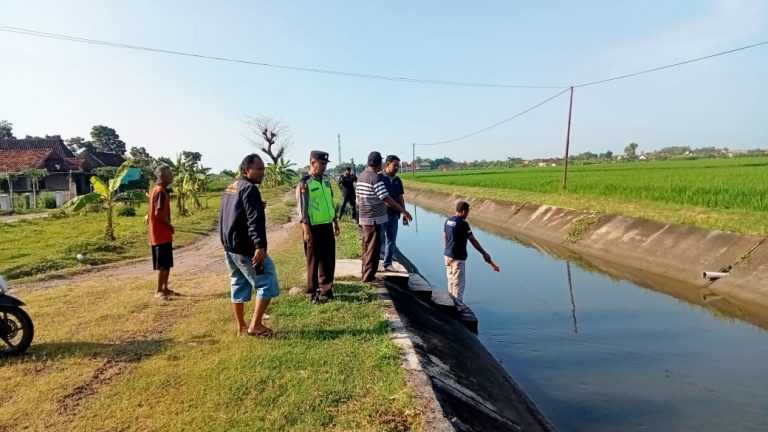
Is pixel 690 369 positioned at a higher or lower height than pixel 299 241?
lower

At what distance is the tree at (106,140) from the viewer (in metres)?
61.6

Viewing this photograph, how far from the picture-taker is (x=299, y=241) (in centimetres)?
1188

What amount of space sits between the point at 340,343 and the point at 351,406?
112 cm

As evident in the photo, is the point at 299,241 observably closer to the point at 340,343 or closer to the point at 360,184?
the point at 360,184

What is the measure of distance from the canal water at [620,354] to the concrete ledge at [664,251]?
872mm

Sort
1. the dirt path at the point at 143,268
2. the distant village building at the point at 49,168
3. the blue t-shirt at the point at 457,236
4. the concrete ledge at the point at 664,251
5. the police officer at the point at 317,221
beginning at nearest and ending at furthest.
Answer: the police officer at the point at 317,221 → the blue t-shirt at the point at 457,236 → the dirt path at the point at 143,268 → the concrete ledge at the point at 664,251 → the distant village building at the point at 49,168

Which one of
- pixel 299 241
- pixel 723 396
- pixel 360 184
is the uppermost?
pixel 360 184

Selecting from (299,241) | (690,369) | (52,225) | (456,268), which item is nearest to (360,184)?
(456,268)

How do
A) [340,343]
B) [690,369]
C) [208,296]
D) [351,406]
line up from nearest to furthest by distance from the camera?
[351,406]
[340,343]
[690,369]
[208,296]

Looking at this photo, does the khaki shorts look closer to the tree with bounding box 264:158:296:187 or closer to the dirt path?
the dirt path

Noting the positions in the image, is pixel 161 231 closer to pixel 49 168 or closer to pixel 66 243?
pixel 66 243

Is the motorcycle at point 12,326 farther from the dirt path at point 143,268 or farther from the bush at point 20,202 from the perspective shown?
the bush at point 20,202

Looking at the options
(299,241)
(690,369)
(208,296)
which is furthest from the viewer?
(299,241)

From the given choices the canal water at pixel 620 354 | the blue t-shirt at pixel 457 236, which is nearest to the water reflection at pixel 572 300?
the canal water at pixel 620 354
